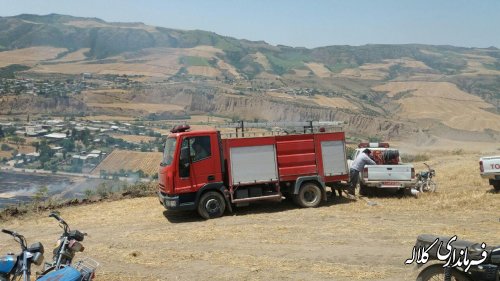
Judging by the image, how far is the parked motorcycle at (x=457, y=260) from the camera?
5.20m

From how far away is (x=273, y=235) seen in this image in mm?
10898

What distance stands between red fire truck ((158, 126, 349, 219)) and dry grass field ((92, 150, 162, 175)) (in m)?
16.4

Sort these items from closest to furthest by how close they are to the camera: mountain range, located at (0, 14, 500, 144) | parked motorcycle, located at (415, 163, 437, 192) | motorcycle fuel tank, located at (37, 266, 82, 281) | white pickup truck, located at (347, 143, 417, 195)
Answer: motorcycle fuel tank, located at (37, 266, 82, 281) < white pickup truck, located at (347, 143, 417, 195) < parked motorcycle, located at (415, 163, 437, 192) < mountain range, located at (0, 14, 500, 144)

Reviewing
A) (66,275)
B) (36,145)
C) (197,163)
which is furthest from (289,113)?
(66,275)

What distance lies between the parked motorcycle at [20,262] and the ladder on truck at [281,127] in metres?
8.38

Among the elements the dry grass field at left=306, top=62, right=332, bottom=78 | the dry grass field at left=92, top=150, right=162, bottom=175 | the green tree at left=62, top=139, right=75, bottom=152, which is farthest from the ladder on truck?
the dry grass field at left=306, top=62, right=332, bottom=78

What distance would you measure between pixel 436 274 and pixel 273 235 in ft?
18.3

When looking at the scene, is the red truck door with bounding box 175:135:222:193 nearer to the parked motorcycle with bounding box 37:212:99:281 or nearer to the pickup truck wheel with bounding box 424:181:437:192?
the parked motorcycle with bounding box 37:212:99:281

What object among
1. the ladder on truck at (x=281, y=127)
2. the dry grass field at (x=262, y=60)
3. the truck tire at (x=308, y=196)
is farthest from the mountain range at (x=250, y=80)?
the truck tire at (x=308, y=196)

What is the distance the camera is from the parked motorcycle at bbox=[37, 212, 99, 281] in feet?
15.8

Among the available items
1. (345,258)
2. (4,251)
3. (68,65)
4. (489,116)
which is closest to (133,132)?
(4,251)

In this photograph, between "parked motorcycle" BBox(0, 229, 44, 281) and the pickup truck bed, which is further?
the pickup truck bed

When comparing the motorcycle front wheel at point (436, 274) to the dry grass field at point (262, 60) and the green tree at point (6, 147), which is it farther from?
the dry grass field at point (262, 60)

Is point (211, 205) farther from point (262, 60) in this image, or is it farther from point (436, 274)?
point (262, 60)
